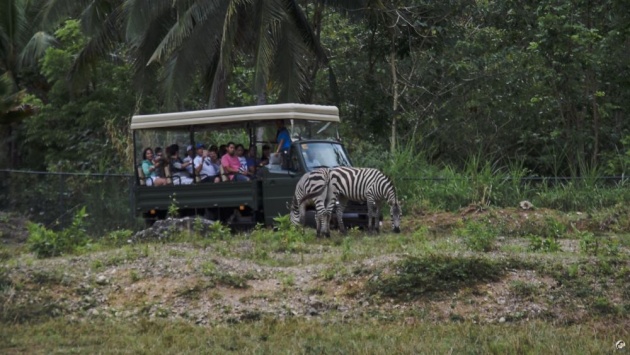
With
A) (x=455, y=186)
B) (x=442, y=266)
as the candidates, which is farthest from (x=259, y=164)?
(x=442, y=266)

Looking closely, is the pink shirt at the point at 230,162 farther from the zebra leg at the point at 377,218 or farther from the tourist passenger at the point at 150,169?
the zebra leg at the point at 377,218

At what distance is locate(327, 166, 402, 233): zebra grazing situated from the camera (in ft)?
63.3

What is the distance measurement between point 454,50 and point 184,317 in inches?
708

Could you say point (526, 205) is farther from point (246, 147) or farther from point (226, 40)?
point (226, 40)

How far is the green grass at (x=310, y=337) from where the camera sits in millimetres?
9867

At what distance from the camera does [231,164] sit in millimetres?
20312

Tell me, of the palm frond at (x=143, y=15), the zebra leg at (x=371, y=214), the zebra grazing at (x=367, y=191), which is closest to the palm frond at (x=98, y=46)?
the palm frond at (x=143, y=15)

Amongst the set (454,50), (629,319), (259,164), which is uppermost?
(454,50)

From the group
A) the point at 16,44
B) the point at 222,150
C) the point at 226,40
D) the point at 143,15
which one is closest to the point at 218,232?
the point at 222,150

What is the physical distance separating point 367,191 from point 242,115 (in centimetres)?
263

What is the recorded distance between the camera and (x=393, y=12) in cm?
2725

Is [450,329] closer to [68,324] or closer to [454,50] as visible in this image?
[68,324]

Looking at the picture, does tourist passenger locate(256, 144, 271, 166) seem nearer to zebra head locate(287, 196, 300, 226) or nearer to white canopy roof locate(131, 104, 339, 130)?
white canopy roof locate(131, 104, 339, 130)

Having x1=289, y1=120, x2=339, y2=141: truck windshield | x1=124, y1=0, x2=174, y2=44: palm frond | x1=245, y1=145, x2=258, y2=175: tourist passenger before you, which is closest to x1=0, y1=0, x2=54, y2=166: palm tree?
x1=124, y1=0, x2=174, y2=44: palm frond
